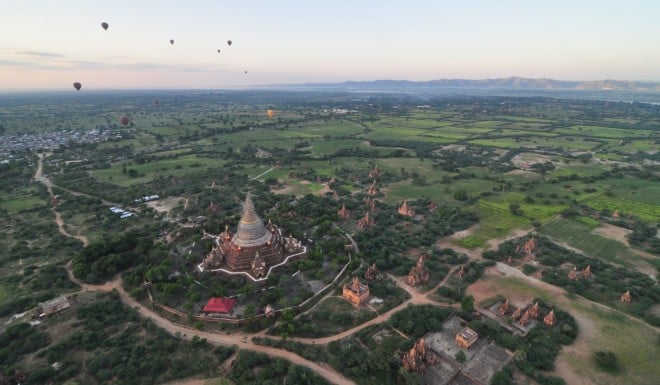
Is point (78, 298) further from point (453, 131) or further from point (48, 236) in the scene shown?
point (453, 131)

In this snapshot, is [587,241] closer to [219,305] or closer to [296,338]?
[296,338]

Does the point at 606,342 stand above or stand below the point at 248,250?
below

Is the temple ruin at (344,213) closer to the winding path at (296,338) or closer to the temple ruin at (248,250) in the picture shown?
the temple ruin at (248,250)

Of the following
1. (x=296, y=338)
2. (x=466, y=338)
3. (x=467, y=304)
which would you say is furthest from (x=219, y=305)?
(x=467, y=304)

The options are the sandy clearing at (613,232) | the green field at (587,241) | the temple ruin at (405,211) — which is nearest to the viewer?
the green field at (587,241)

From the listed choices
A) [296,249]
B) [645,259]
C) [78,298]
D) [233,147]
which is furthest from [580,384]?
[233,147]

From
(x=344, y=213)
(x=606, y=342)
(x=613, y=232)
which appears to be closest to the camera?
(x=606, y=342)

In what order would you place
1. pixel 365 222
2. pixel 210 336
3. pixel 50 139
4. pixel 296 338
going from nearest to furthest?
pixel 296 338 → pixel 210 336 → pixel 365 222 → pixel 50 139

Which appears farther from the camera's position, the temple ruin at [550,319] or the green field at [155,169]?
the green field at [155,169]

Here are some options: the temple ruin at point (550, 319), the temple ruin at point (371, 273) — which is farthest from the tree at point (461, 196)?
the temple ruin at point (550, 319)

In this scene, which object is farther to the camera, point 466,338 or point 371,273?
point 371,273

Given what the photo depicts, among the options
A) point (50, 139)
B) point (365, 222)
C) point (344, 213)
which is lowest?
point (365, 222)
